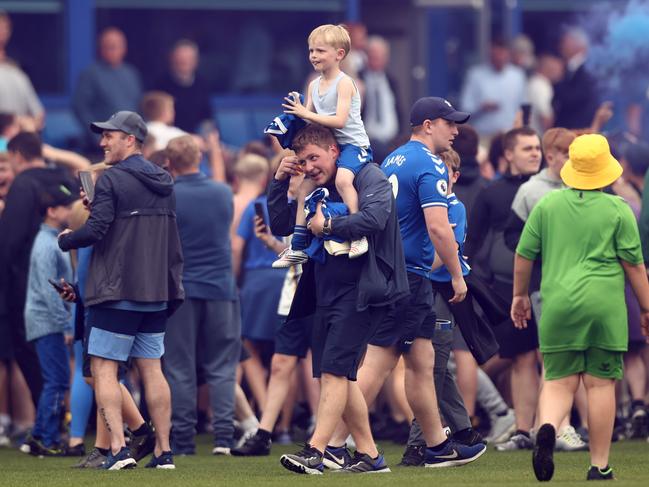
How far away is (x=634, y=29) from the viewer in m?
17.3

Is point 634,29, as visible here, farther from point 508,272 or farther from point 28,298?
point 28,298

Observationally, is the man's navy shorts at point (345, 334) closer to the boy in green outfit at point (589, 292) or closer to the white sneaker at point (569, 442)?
the boy in green outfit at point (589, 292)

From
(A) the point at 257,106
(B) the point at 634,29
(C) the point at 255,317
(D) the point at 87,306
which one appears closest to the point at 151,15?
(A) the point at 257,106

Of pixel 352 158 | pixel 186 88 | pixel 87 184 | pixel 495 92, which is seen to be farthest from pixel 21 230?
pixel 495 92

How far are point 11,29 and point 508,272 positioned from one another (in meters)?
7.29

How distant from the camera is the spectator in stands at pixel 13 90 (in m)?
17.2

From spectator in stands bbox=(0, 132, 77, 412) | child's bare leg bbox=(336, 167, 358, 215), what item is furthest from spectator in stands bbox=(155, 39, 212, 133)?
child's bare leg bbox=(336, 167, 358, 215)

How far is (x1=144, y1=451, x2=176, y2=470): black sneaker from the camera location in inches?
451

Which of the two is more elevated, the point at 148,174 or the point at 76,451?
the point at 148,174

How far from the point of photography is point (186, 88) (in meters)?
18.6

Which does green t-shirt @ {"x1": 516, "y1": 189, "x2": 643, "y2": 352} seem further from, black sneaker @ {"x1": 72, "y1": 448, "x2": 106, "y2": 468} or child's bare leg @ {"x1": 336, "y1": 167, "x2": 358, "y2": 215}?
black sneaker @ {"x1": 72, "y1": 448, "x2": 106, "y2": 468}

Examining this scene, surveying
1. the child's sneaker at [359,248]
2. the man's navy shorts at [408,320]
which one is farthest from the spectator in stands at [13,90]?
the child's sneaker at [359,248]

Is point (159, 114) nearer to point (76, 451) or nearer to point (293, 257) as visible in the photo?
point (76, 451)

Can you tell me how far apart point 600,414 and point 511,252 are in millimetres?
3216
